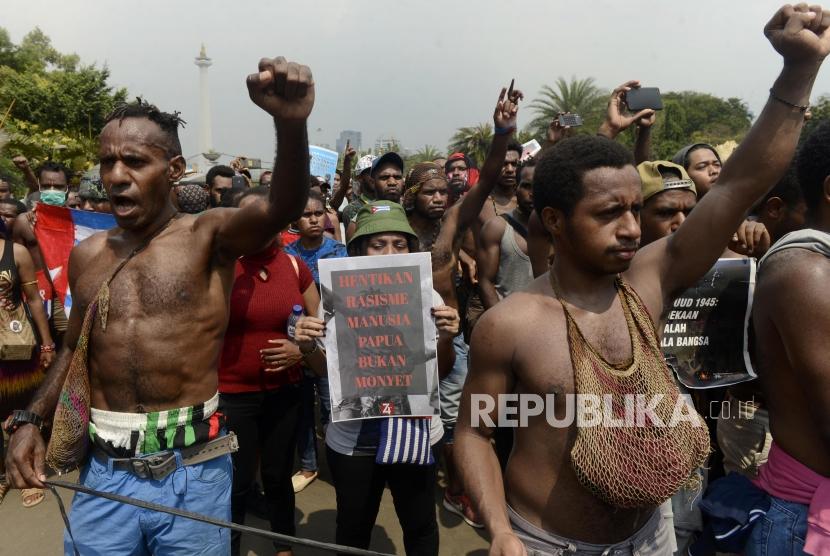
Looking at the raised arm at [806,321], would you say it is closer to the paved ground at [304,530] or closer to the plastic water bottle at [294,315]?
the plastic water bottle at [294,315]

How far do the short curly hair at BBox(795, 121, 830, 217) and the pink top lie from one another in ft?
2.61

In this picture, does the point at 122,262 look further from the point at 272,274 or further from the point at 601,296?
the point at 601,296

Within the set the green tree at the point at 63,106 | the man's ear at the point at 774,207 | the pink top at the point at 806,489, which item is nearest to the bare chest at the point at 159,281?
the pink top at the point at 806,489

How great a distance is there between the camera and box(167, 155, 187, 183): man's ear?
237cm

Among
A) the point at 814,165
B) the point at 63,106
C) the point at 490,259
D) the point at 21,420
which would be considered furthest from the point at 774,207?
the point at 63,106

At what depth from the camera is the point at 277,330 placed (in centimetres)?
336

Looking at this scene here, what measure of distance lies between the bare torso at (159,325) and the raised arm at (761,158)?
1597 mm

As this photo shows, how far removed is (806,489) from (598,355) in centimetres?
77

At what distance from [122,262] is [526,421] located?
1.58 metres

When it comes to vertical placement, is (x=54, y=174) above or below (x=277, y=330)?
above

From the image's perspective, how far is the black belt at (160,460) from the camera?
2166 millimetres

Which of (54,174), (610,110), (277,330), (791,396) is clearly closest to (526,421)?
(791,396)

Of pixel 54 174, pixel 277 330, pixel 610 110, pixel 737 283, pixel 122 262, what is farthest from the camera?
pixel 54 174

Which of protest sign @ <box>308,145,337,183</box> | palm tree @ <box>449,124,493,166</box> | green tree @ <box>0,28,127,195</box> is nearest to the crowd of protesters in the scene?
protest sign @ <box>308,145,337,183</box>
